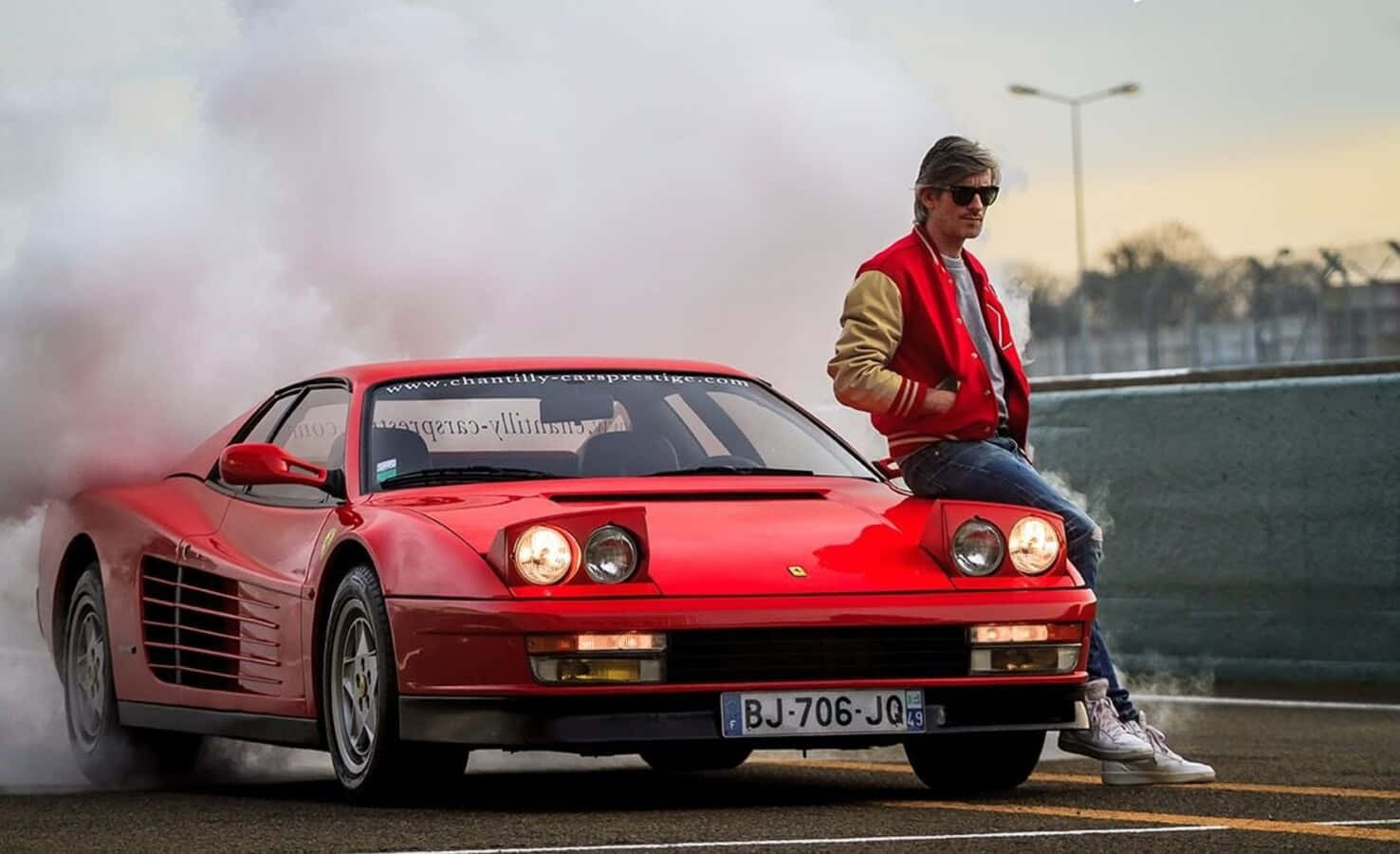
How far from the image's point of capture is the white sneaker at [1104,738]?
7.42 metres

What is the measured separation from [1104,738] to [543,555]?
1.74 metres

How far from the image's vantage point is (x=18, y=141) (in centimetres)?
1171

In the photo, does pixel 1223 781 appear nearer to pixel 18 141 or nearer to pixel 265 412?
pixel 265 412

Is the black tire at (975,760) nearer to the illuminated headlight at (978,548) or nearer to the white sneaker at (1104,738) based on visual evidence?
the white sneaker at (1104,738)

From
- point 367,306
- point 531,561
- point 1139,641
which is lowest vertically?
point 1139,641

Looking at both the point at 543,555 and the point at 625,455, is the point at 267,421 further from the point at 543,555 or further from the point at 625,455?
the point at 543,555

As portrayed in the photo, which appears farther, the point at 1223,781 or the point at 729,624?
the point at 1223,781

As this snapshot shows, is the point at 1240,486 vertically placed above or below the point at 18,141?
below

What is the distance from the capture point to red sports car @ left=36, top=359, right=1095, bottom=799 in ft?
21.5

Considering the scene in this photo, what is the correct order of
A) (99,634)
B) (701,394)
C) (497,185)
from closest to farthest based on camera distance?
(701,394) → (99,634) → (497,185)

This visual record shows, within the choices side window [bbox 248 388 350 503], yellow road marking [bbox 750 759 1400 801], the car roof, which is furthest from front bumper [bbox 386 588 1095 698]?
side window [bbox 248 388 350 503]

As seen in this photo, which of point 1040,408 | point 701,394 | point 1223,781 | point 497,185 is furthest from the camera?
point 1040,408

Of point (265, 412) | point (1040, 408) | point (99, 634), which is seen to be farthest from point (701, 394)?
point (1040, 408)

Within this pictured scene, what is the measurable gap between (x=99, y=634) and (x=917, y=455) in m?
2.74
